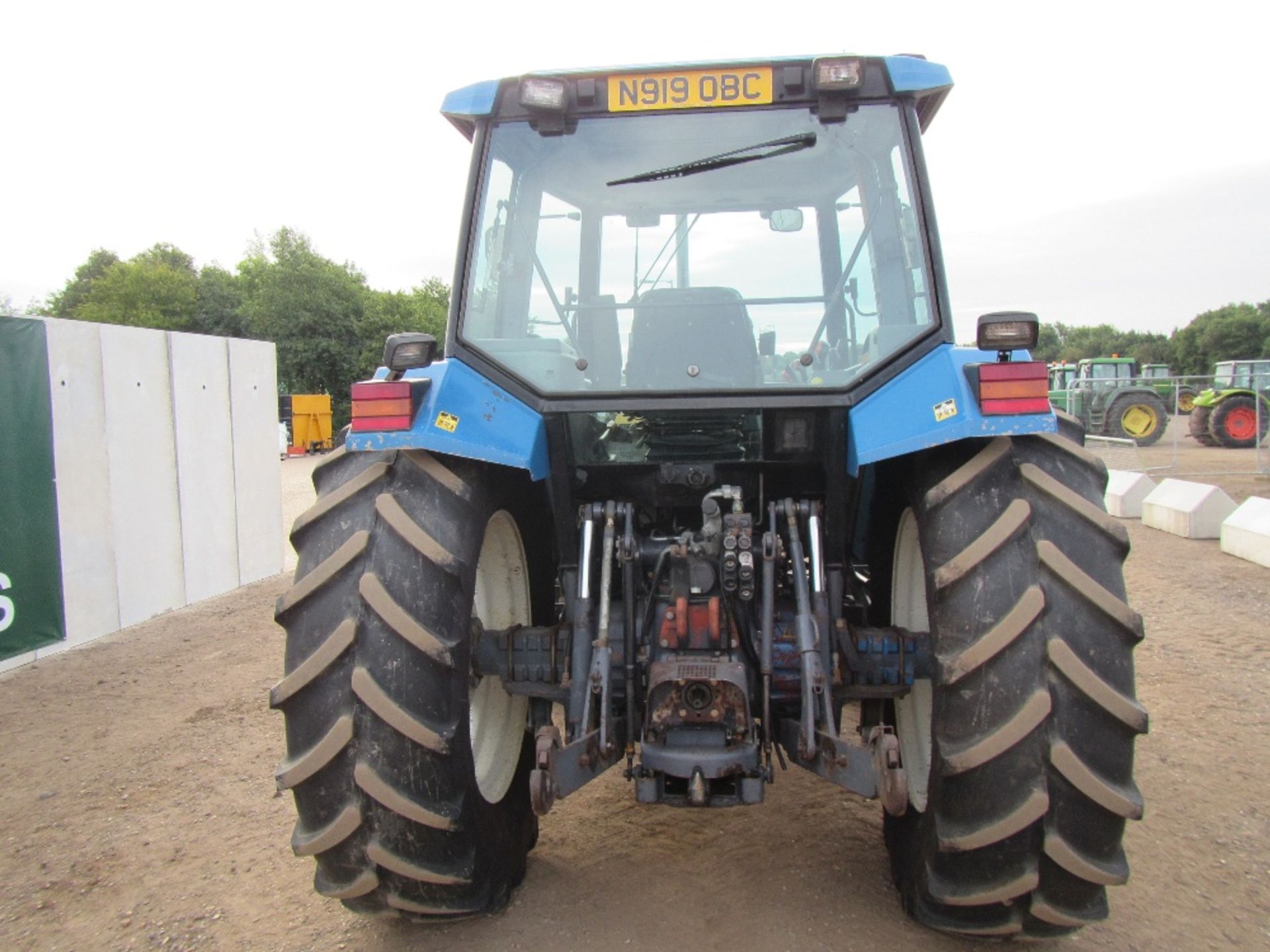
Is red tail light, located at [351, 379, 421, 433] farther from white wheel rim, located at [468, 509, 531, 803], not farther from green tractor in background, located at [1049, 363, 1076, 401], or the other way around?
green tractor in background, located at [1049, 363, 1076, 401]

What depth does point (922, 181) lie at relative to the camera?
302 cm

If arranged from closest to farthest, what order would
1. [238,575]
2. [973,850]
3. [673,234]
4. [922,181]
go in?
[973,850] < [922,181] < [673,234] < [238,575]

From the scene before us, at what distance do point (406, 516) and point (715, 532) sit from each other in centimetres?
90

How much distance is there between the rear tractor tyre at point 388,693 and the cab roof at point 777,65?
127 centimetres

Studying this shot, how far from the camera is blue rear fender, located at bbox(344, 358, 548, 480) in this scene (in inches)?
101

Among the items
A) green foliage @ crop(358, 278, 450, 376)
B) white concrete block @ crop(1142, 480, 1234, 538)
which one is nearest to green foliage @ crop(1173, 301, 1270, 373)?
green foliage @ crop(358, 278, 450, 376)

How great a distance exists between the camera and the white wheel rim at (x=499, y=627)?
10.4 feet

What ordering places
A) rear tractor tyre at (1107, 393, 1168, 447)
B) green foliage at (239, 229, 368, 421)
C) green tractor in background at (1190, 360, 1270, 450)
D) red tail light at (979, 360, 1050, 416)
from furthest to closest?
green foliage at (239, 229, 368, 421), rear tractor tyre at (1107, 393, 1168, 447), green tractor in background at (1190, 360, 1270, 450), red tail light at (979, 360, 1050, 416)

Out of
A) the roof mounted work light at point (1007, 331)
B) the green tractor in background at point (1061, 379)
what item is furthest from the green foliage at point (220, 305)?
the roof mounted work light at point (1007, 331)

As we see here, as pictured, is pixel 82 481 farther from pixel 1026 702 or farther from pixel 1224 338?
pixel 1224 338

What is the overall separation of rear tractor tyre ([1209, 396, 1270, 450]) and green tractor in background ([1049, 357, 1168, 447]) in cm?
107

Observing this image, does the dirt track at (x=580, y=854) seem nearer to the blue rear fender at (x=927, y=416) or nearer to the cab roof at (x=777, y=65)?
the blue rear fender at (x=927, y=416)

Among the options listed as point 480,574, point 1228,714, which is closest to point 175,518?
point 480,574

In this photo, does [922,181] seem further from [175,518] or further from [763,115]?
[175,518]
